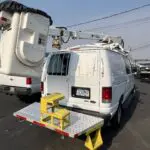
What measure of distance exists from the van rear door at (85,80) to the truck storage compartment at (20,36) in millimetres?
2241

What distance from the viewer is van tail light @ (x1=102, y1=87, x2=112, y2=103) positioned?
5.43 m

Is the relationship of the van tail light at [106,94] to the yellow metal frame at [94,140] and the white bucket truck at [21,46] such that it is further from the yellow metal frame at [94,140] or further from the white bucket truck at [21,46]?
the white bucket truck at [21,46]

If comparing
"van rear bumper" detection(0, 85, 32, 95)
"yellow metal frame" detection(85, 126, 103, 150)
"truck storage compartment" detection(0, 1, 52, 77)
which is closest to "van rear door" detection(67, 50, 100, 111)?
"yellow metal frame" detection(85, 126, 103, 150)

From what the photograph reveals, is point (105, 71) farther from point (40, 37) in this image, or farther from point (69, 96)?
point (40, 37)

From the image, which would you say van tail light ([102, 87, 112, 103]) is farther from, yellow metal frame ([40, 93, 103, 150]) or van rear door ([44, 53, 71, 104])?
van rear door ([44, 53, 71, 104])

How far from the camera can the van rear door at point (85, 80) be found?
5.57 meters

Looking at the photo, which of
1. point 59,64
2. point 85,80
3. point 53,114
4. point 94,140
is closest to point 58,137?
point 94,140

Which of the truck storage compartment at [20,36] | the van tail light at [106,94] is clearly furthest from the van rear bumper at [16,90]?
the van tail light at [106,94]

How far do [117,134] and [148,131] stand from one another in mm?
921

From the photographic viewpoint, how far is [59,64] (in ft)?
20.5

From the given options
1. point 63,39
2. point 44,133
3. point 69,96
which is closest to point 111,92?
point 69,96

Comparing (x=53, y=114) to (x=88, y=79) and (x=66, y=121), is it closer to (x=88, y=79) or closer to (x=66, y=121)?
(x=66, y=121)

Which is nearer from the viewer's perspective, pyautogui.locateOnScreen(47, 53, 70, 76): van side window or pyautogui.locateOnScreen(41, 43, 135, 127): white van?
pyautogui.locateOnScreen(41, 43, 135, 127): white van

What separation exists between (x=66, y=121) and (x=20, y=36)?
12.0 ft
